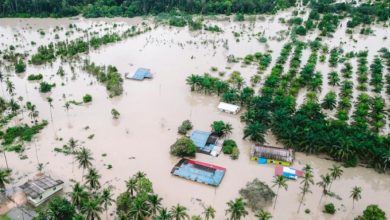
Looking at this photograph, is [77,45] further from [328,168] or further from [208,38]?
[328,168]

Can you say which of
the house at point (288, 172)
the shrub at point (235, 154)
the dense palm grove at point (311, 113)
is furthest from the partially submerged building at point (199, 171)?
the dense palm grove at point (311, 113)

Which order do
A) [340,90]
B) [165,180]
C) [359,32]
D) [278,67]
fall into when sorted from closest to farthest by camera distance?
[165,180] → [340,90] → [278,67] → [359,32]

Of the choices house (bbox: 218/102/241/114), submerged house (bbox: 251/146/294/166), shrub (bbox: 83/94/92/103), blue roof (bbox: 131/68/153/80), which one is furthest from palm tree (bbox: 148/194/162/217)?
blue roof (bbox: 131/68/153/80)

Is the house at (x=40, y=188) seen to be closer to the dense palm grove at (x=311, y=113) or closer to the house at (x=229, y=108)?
the dense palm grove at (x=311, y=113)

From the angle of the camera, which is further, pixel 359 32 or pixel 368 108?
pixel 359 32

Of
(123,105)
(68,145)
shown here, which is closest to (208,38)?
(123,105)

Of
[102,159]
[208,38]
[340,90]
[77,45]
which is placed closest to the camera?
[102,159]

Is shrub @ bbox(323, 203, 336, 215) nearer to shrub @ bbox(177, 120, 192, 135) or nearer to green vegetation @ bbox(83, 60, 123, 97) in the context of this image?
shrub @ bbox(177, 120, 192, 135)
